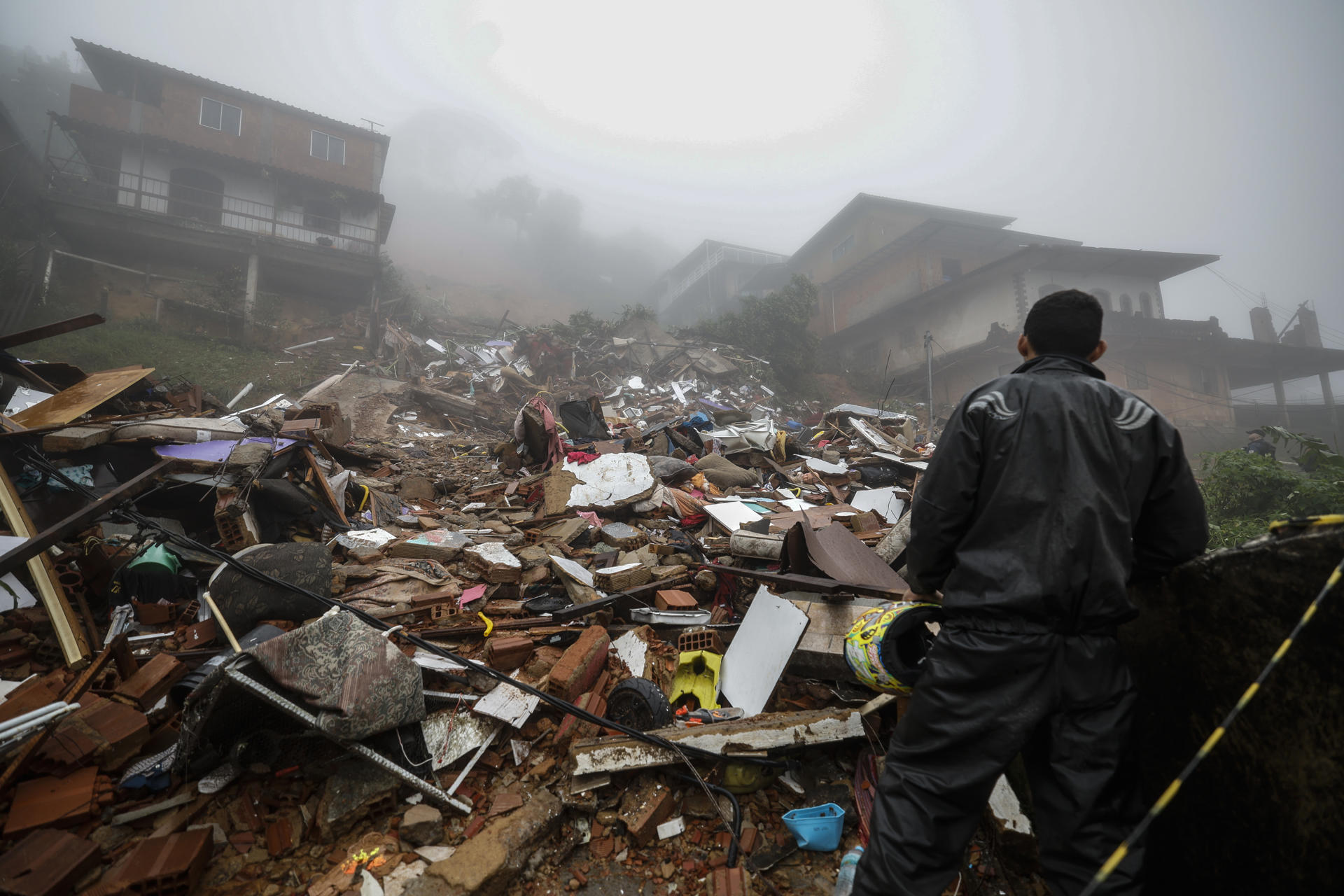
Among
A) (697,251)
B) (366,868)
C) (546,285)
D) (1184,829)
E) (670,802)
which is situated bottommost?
(366,868)

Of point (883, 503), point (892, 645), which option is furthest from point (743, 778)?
point (883, 503)

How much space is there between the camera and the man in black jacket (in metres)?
1.39

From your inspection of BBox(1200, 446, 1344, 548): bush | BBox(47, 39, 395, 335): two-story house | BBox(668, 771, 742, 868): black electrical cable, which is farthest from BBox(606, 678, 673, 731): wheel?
BBox(47, 39, 395, 335): two-story house

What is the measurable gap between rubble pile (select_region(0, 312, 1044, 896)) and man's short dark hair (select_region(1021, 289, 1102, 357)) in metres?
1.09

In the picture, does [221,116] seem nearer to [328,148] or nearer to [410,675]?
[328,148]

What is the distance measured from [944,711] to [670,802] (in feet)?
4.50

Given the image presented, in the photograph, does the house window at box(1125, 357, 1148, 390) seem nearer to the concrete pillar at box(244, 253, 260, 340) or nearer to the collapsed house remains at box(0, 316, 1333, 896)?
the collapsed house remains at box(0, 316, 1333, 896)

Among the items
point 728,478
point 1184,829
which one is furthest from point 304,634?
point 728,478

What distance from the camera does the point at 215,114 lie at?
16.8 metres

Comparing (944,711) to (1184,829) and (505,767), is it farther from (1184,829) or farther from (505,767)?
(505,767)

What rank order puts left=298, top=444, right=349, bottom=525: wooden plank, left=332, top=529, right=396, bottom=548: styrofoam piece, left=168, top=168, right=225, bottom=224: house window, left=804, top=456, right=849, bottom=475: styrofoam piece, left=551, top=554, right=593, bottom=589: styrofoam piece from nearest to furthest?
left=551, top=554, right=593, bottom=589: styrofoam piece → left=332, top=529, right=396, bottom=548: styrofoam piece → left=298, top=444, right=349, bottom=525: wooden plank → left=804, top=456, right=849, bottom=475: styrofoam piece → left=168, top=168, right=225, bottom=224: house window

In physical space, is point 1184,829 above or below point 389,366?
above

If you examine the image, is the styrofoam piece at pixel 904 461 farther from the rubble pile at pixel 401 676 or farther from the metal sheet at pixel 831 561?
the metal sheet at pixel 831 561

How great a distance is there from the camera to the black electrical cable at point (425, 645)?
7.57 feet
